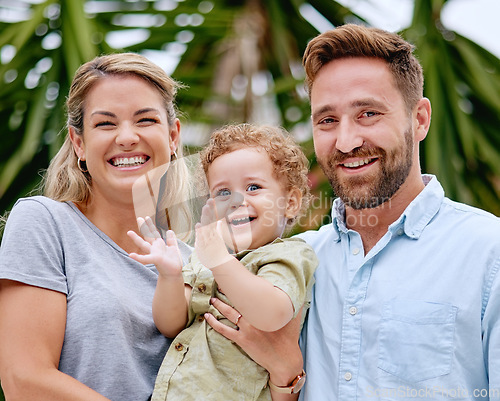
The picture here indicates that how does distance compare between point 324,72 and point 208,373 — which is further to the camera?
point 324,72

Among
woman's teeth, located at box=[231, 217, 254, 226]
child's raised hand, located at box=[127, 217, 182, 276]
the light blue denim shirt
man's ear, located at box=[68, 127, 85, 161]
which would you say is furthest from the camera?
man's ear, located at box=[68, 127, 85, 161]

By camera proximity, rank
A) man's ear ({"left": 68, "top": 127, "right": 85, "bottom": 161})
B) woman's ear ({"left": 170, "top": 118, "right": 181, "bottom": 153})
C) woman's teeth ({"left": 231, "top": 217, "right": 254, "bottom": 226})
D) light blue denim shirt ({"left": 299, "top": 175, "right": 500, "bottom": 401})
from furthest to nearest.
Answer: woman's ear ({"left": 170, "top": 118, "right": 181, "bottom": 153}) → man's ear ({"left": 68, "top": 127, "right": 85, "bottom": 161}) → woman's teeth ({"left": 231, "top": 217, "right": 254, "bottom": 226}) → light blue denim shirt ({"left": 299, "top": 175, "right": 500, "bottom": 401})

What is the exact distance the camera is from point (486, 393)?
1.50 metres

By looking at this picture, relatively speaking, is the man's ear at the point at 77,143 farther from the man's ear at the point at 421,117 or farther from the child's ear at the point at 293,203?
the man's ear at the point at 421,117

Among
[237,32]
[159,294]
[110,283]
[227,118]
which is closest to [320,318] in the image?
[159,294]

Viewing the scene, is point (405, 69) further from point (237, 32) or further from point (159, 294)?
point (237, 32)

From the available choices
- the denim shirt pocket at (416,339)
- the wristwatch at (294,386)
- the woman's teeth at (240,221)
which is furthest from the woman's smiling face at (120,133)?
the denim shirt pocket at (416,339)

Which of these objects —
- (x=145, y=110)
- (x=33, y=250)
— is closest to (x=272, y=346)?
(x=33, y=250)

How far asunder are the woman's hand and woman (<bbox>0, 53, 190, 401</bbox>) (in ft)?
0.81

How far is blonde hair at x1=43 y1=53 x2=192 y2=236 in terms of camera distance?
191 centimetres

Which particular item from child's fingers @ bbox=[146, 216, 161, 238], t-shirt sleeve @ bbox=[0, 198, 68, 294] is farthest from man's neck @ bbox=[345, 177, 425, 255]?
t-shirt sleeve @ bbox=[0, 198, 68, 294]

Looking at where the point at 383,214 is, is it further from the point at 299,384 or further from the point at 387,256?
the point at 299,384

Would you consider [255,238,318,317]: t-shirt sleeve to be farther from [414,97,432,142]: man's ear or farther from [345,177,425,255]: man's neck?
[414,97,432,142]: man's ear

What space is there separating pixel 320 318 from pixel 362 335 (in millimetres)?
136
